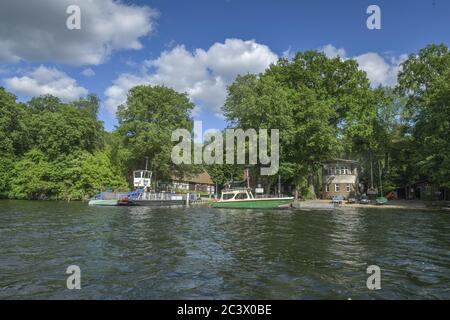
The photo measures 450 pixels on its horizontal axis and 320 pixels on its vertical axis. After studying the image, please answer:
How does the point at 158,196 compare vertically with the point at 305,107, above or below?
below

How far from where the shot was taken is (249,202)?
49.1 meters

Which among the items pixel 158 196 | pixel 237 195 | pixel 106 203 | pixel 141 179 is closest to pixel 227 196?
pixel 237 195

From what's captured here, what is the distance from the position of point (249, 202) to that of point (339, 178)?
33.4 meters

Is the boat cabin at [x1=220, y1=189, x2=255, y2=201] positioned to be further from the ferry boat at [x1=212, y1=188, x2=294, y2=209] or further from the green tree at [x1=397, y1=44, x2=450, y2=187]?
the green tree at [x1=397, y1=44, x2=450, y2=187]

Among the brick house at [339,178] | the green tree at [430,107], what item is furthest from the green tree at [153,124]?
the green tree at [430,107]

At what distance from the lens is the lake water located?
35.6 feet

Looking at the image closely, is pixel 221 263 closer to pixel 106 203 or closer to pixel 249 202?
pixel 249 202

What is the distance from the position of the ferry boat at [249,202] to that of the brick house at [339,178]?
28785 millimetres

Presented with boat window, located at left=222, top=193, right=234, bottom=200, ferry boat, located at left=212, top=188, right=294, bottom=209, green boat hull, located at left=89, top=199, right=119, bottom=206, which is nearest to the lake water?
ferry boat, located at left=212, top=188, right=294, bottom=209

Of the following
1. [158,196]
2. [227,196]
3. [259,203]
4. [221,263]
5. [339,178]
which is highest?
[339,178]
